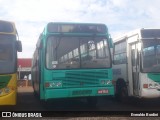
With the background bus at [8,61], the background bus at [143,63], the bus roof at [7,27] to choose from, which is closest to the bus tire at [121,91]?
the background bus at [143,63]

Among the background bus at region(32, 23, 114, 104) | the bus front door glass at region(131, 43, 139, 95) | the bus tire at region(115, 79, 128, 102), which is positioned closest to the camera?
the background bus at region(32, 23, 114, 104)

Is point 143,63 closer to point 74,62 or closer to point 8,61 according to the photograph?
point 74,62

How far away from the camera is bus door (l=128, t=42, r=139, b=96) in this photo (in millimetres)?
11211

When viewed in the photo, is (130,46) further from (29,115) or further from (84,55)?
(29,115)

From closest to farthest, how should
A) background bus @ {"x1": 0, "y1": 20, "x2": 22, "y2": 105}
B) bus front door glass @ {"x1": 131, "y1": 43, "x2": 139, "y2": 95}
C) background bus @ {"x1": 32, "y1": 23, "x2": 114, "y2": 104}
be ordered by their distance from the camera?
background bus @ {"x1": 0, "y1": 20, "x2": 22, "y2": 105} → background bus @ {"x1": 32, "y1": 23, "x2": 114, "y2": 104} → bus front door glass @ {"x1": 131, "y1": 43, "x2": 139, "y2": 95}

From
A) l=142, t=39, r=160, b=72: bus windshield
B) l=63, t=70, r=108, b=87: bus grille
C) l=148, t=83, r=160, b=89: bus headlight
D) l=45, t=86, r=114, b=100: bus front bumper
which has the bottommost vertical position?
l=45, t=86, r=114, b=100: bus front bumper

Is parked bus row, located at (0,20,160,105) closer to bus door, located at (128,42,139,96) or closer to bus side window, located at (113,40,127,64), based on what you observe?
bus door, located at (128,42,139,96)

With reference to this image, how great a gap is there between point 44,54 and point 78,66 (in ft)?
3.49

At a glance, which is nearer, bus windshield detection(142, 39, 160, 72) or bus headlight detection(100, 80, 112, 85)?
bus headlight detection(100, 80, 112, 85)

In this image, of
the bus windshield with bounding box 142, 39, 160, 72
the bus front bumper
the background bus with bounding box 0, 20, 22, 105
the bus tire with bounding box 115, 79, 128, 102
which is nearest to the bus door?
the bus windshield with bounding box 142, 39, 160, 72

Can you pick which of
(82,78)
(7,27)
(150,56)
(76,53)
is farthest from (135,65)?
(7,27)

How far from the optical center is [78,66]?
10039mm

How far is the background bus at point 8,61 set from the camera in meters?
9.52

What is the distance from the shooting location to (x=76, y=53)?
33.1 ft
